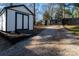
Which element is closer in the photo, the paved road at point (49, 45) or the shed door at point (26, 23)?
the paved road at point (49, 45)

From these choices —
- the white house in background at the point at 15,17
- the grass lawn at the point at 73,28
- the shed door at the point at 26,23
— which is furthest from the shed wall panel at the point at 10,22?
the grass lawn at the point at 73,28

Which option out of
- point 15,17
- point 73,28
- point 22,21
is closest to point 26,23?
point 22,21

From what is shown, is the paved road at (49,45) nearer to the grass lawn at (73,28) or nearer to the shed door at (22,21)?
the grass lawn at (73,28)

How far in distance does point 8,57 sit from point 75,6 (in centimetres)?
105

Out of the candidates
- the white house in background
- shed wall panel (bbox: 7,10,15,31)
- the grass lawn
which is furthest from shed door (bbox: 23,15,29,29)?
the grass lawn

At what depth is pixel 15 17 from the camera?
3932 mm

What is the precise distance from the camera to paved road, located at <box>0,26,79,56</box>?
3.84 meters

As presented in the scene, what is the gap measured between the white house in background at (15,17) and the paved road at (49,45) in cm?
21

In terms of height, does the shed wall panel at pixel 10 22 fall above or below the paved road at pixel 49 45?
above

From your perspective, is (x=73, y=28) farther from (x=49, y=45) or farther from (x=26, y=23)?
(x=26, y=23)

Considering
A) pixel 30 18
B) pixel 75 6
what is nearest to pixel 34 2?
pixel 30 18

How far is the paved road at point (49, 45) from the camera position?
3.84 meters

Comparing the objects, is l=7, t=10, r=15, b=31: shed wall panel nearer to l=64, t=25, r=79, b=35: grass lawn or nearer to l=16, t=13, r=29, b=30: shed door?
l=16, t=13, r=29, b=30: shed door

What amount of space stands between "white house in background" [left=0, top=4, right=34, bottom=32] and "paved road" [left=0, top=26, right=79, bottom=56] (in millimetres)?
207
